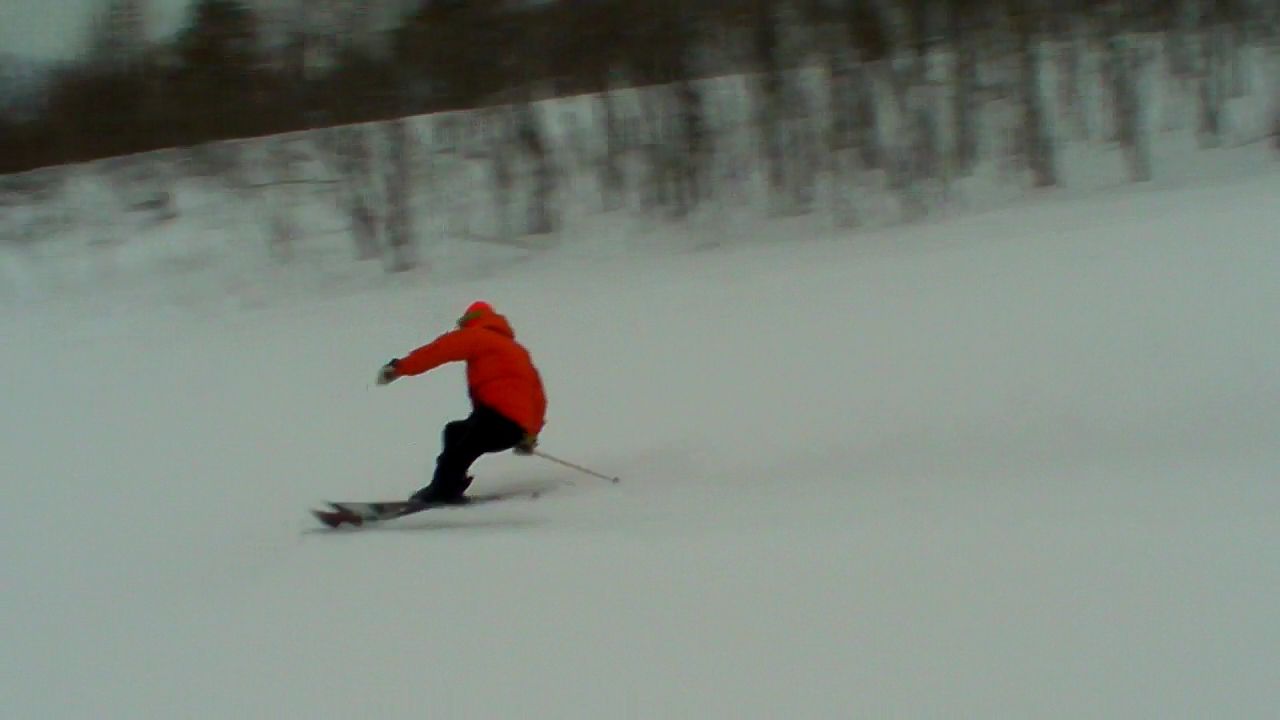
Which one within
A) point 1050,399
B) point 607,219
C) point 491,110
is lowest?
point 1050,399

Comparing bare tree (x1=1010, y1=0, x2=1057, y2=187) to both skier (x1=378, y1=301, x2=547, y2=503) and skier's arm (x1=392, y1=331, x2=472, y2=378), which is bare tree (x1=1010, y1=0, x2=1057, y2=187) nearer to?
skier (x1=378, y1=301, x2=547, y2=503)

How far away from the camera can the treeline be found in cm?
1769

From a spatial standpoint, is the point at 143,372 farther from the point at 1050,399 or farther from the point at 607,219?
the point at 1050,399

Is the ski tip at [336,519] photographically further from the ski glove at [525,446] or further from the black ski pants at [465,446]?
the ski glove at [525,446]

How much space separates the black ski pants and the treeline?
35.5 feet

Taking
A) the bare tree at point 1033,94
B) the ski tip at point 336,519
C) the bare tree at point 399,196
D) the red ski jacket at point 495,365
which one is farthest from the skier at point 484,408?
the bare tree at point 1033,94

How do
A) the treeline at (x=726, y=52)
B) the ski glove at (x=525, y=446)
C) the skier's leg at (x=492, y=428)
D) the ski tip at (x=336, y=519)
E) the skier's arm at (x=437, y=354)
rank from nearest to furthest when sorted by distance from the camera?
the ski tip at (x=336, y=519) < the skier's arm at (x=437, y=354) < the skier's leg at (x=492, y=428) < the ski glove at (x=525, y=446) < the treeline at (x=726, y=52)

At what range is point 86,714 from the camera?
4.07m

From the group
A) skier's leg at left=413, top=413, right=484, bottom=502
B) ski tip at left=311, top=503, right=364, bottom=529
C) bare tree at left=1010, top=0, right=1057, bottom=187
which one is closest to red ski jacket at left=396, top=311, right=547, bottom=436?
skier's leg at left=413, top=413, right=484, bottom=502

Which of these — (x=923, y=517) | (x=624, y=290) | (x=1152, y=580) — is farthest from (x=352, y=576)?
(x=624, y=290)

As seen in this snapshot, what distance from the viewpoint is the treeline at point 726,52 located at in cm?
1769

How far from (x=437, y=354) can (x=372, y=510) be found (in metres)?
1.00

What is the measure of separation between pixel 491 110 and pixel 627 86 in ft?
7.69

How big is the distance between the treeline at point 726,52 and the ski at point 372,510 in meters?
11.2
